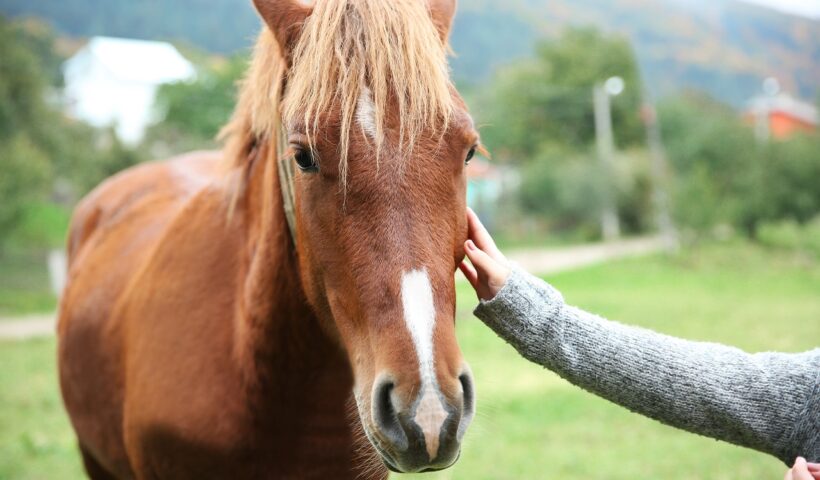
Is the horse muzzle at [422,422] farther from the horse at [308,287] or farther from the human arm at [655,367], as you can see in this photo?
the human arm at [655,367]

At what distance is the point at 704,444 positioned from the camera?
5.74m

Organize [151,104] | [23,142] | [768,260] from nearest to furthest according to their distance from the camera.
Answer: [23,142], [768,260], [151,104]

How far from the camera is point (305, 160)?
5.75 feet

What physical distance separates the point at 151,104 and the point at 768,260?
85.2 ft

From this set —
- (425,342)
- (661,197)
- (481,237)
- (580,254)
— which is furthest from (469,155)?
(580,254)

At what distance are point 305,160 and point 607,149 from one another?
2665cm

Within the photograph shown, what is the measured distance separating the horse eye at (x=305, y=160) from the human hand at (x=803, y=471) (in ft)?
4.50

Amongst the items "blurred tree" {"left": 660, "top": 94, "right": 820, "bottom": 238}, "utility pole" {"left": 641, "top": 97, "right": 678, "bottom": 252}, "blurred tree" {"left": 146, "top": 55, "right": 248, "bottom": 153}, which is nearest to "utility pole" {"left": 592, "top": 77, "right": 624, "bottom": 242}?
"utility pole" {"left": 641, "top": 97, "right": 678, "bottom": 252}

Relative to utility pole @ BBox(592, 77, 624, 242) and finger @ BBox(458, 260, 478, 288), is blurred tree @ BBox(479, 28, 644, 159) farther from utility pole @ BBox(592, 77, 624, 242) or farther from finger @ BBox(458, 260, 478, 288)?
finger @ BBox(458, 260, 478, 288)

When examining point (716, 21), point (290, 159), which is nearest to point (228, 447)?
point (290, 159)

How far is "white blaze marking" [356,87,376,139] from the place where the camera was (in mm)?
1647

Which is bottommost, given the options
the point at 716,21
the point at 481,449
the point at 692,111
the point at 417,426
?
the point at 716,21

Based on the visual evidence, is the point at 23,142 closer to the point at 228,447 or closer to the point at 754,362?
the point at 228,447

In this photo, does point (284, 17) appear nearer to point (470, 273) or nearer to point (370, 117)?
point (370, 117)
